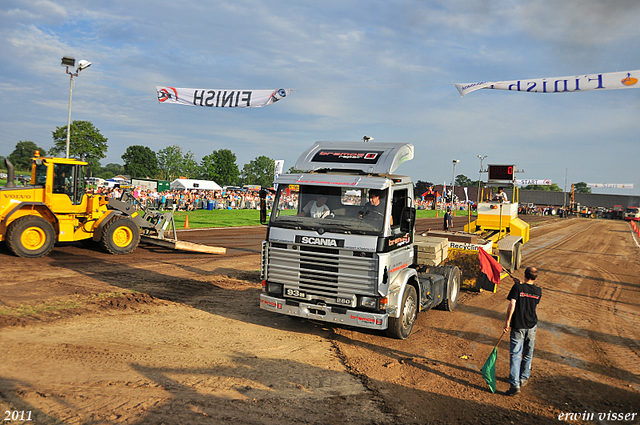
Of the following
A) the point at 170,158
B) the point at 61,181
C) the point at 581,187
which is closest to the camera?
the point at 61,181

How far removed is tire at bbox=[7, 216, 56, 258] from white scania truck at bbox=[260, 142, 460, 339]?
8996 mm

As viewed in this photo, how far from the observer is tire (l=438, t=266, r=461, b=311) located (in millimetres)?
9344

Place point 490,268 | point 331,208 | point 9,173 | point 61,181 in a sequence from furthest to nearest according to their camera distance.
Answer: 1. point 61,181
2. point 9,173
3. point 490,268
4. point 331,208

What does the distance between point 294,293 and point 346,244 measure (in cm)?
128

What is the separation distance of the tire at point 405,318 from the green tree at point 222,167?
105 meters

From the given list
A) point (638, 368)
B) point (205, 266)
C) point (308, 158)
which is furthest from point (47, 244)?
point (638, 368)

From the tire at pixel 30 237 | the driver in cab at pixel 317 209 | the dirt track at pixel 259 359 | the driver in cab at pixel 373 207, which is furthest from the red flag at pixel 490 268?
the tire at pixel 30 237

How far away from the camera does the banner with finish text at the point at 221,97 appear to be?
1440 centimetres

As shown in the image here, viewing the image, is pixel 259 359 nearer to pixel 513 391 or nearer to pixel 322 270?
pixel 322 270

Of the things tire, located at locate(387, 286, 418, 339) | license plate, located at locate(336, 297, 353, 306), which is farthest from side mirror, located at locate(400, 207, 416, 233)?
license plate, located at locate(336, 297, 353, 306)

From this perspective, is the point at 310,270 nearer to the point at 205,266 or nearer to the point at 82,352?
the point at 82,352

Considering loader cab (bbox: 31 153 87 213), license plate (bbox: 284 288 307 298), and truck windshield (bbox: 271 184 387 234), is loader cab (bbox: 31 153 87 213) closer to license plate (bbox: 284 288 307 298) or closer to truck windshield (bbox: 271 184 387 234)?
truck windshield (bbox: 271 184 387 234)

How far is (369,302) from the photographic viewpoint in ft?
21.7

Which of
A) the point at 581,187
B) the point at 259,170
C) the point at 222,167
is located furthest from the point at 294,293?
the point at 581,187
